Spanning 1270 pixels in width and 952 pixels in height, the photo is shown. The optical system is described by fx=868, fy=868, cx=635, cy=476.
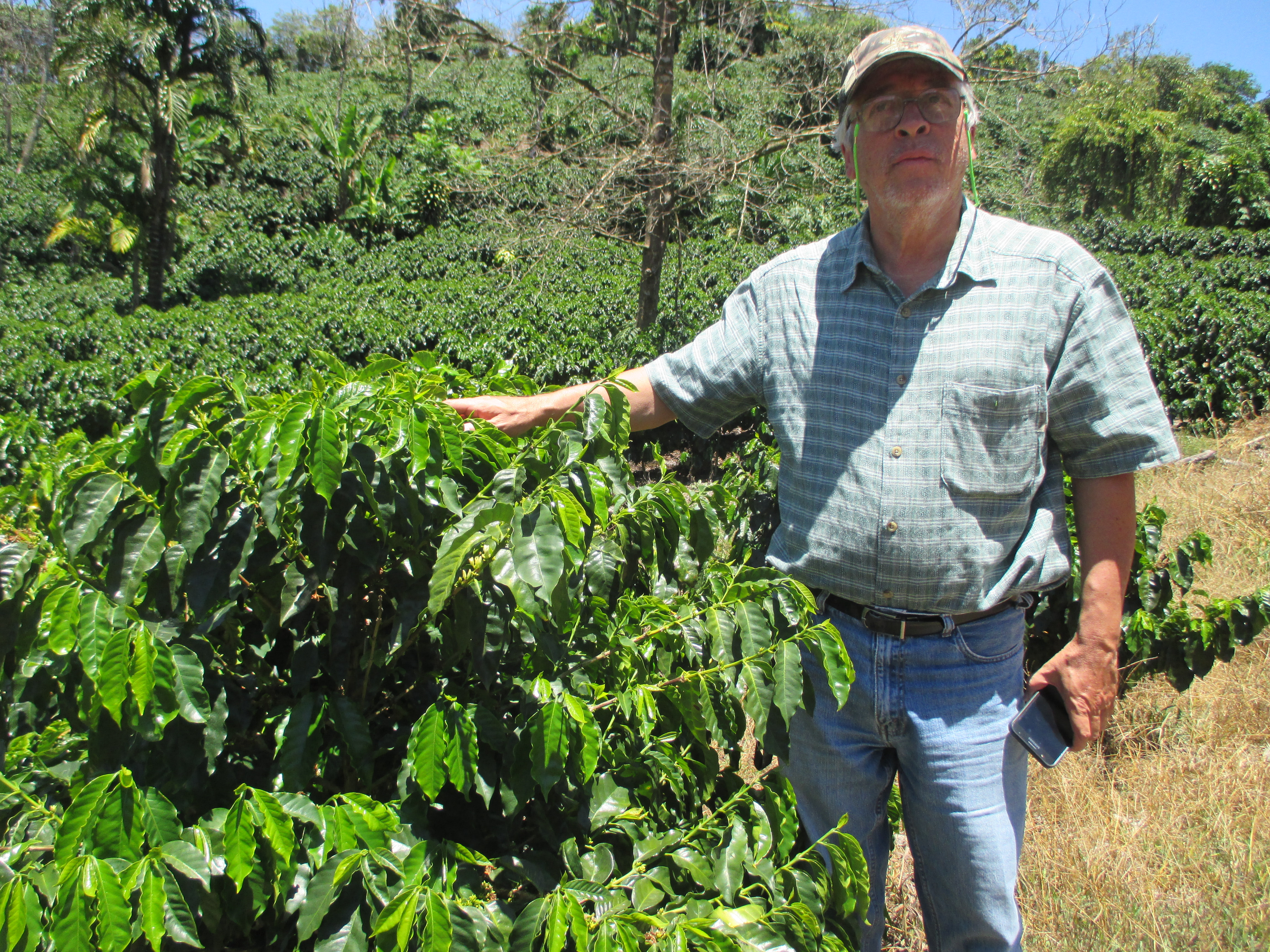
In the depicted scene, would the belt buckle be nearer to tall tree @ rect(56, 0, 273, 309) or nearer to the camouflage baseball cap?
the camouflage baseball cap

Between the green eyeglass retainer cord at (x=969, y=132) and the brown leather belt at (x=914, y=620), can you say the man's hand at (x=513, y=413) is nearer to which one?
the brown leather belt at (x=914, y=620)

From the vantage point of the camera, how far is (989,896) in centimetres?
177

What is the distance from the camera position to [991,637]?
1.82m

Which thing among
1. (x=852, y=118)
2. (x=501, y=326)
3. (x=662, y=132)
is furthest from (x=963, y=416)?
(x=501, y=326)

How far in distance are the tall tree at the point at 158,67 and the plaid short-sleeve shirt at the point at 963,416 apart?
18413 millimetres

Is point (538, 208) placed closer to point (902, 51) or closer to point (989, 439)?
Result: point (902, 51)

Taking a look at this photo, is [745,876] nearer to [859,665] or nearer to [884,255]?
[859,665]

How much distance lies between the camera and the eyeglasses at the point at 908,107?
1775mm

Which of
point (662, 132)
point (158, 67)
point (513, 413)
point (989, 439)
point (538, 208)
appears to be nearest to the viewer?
point (989, 439)

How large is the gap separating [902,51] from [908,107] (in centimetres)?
11

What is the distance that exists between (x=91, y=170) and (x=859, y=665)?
67.5ft

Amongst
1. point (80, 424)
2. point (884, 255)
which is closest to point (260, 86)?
point (80, 424)

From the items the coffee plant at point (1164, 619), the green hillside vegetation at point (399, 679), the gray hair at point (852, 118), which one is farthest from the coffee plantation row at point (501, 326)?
the coffee plant at point (1164, 619)

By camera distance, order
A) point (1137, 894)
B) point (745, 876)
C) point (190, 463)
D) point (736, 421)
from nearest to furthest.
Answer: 1. point (190, 463)
2. point (745, 876)
3. point (1137, 894)
4. point (736, 421)
